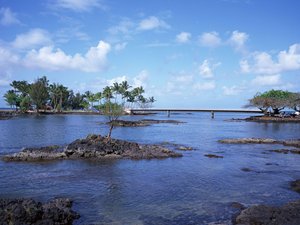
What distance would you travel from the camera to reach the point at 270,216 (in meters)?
14.6

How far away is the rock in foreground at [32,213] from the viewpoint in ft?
44.7

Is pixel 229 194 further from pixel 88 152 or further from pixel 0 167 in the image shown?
pixel 0 167

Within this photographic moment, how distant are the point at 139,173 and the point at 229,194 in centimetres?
824

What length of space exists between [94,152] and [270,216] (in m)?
21.3

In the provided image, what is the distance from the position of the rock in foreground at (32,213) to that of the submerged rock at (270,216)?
26.2 feet

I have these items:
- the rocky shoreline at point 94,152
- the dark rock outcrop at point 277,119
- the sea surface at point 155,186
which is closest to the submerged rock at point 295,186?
the sea surface at point 155,186

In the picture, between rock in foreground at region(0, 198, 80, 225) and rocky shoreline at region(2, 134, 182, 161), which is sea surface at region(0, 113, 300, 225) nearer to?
rock in foreground at region(0, 198, 80, 225)

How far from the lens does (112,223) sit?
48.1 feet

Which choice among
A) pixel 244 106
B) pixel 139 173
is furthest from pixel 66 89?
pixel 139 173

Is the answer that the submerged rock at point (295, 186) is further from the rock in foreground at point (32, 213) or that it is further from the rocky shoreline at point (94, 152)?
the rock in foreground at point (32, 213)

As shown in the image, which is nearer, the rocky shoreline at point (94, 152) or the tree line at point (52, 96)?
the rocky shoreline at point (94, 152)

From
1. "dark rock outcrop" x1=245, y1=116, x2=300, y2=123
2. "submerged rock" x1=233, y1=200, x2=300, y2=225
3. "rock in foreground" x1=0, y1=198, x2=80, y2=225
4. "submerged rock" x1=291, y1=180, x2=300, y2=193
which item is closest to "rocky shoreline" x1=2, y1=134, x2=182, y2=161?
"submerged rock" x1=291, y1=180, x2=300, y2=193

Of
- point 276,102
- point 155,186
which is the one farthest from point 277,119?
point 155,186

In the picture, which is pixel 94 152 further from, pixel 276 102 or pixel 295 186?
pixel 276 102
